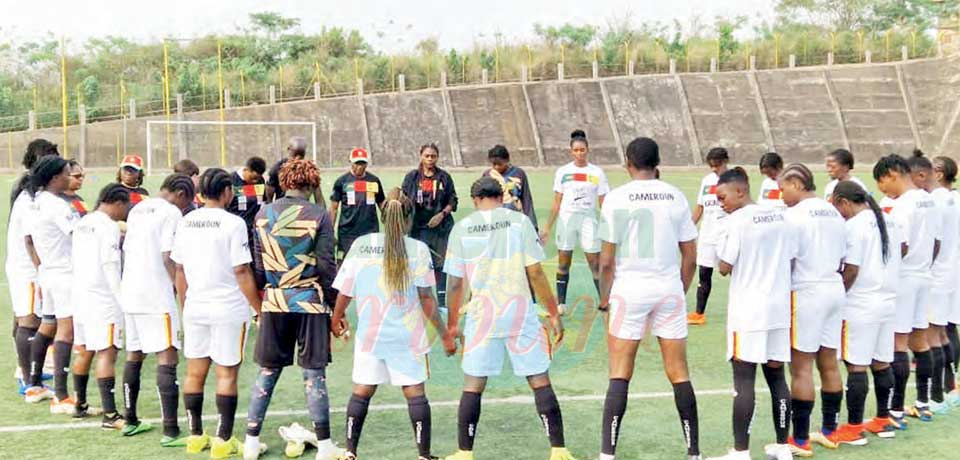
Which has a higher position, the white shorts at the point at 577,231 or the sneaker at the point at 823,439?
the white shorts at the point at 577,231

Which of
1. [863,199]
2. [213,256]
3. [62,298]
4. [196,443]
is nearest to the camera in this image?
[213,256]

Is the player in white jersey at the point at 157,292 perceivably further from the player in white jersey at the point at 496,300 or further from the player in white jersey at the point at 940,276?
the player in white jersey at the point at 940,276

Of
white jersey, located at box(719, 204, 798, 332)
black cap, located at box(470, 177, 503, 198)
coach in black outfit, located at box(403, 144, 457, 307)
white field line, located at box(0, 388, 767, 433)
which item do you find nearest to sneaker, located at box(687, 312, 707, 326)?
white field line, located at box(0, 388, 767, 433)

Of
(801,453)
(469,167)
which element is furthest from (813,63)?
(801,453)

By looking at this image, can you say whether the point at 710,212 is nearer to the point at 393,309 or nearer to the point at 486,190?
the point at 486,190

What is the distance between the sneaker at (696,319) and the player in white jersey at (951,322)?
316cm

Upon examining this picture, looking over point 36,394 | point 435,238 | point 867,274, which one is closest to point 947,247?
point 867,274

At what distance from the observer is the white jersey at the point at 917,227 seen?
7.18 metres

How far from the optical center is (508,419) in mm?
7344

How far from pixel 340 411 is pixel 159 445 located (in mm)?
1444

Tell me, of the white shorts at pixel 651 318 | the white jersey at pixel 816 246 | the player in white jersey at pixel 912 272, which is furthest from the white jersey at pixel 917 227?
the white shorts at pixel 651 318

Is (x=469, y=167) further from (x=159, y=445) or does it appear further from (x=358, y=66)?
(x=159, y=445)

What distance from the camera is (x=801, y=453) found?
254 inches

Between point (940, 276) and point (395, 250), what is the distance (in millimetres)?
4470
